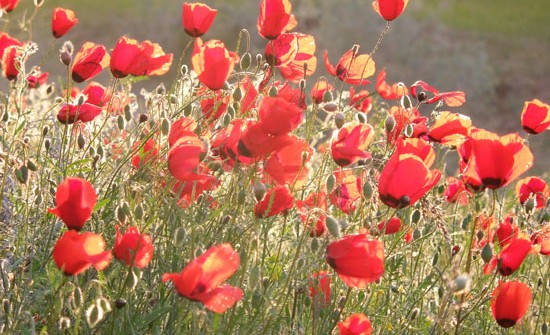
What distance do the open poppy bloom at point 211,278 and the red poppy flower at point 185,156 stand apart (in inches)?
10.5

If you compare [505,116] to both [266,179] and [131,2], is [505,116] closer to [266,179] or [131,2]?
[131,2]

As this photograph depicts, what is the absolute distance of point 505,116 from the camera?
11.3 metres

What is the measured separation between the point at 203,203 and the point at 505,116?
32.6ft

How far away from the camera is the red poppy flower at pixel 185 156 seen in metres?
1.67

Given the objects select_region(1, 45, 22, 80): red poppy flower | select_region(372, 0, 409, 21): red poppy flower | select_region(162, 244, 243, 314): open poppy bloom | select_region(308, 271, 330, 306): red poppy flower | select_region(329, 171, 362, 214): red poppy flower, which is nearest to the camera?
select_region(162, 244, 243, 314): open poppy bloom

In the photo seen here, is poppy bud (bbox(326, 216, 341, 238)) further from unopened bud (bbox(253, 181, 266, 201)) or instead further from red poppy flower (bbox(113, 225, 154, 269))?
red poppy flower (bbox(113, 225, 154, 269))

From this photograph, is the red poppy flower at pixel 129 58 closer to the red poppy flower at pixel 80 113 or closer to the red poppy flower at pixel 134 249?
the red poppy flower at pixel 80 113

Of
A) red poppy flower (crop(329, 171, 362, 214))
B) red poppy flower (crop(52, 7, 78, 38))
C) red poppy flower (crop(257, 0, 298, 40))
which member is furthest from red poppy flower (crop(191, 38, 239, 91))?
red poppy flower (crop(52, 7, 78, 38))

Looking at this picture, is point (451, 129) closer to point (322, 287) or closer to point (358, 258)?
point (322, 287)

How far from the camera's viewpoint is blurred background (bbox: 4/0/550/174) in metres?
11.9

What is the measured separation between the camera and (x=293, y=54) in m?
2.17

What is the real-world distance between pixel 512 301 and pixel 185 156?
2.55ft

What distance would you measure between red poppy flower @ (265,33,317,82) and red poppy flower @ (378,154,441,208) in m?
0.52

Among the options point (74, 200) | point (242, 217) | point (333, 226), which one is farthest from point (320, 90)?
point (74, 200)
